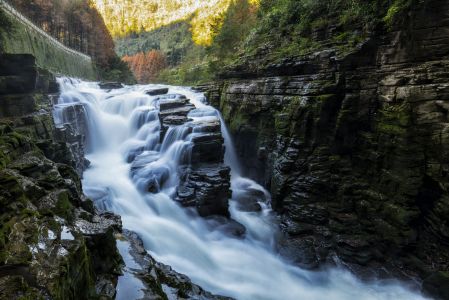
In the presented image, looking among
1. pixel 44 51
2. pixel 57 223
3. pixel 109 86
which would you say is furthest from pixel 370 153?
pixel 44 51

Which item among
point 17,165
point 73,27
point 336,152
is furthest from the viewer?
point 73,27

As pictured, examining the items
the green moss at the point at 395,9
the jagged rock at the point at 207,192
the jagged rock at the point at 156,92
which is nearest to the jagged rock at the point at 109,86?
the jagged rock at the point at 156,92

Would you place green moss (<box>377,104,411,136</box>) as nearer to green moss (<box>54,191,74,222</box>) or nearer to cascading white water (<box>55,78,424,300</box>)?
cascading white water (<box>55,78,424,300</box>)

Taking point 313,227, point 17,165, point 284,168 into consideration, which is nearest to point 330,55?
point 284,168

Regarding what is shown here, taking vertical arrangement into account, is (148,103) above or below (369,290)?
above

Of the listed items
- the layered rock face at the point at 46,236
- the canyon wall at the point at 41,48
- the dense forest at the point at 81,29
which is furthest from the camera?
the dense forest at the point at 81,29

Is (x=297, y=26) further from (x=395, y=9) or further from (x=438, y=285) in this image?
(x=438, y=285)

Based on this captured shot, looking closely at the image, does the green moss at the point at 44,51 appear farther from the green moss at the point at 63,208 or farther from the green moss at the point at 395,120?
the green moss at the point at 395,120

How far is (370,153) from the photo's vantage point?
1212 cm

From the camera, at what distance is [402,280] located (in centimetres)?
1009

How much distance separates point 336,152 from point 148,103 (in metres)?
15.2

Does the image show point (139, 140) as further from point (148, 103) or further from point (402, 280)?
point (402, 280)

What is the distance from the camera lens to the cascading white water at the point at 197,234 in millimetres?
9500

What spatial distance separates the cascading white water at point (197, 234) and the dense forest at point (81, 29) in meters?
27.6
